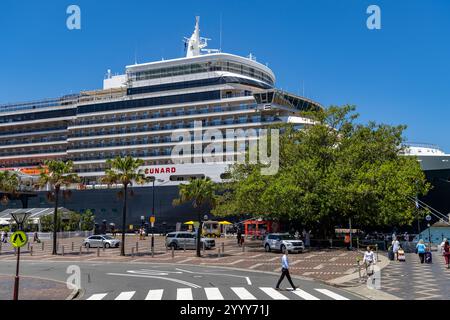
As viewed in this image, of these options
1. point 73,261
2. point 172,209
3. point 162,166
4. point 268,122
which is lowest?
point 73,261

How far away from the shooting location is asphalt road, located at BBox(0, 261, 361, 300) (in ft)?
55.9

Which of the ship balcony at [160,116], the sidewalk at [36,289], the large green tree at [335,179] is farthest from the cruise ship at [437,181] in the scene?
the sidewalk at [36,289]

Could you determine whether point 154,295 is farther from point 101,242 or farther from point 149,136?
point 149,136

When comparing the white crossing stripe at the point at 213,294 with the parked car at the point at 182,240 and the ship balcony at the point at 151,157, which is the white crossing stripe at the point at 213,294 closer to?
the parked car at the point at 182,240

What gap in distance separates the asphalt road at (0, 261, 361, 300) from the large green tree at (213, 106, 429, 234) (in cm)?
1230

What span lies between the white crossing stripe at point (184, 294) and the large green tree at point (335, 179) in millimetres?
19079

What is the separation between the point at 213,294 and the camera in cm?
1741

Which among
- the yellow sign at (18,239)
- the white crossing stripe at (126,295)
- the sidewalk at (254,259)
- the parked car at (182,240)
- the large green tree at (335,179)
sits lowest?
the sidewalk at (254,259)

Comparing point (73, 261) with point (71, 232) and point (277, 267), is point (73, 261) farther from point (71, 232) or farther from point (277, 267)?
point (71, 232)

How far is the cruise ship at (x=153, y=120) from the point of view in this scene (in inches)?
2393

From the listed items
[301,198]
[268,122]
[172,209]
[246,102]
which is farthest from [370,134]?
[172,209]
